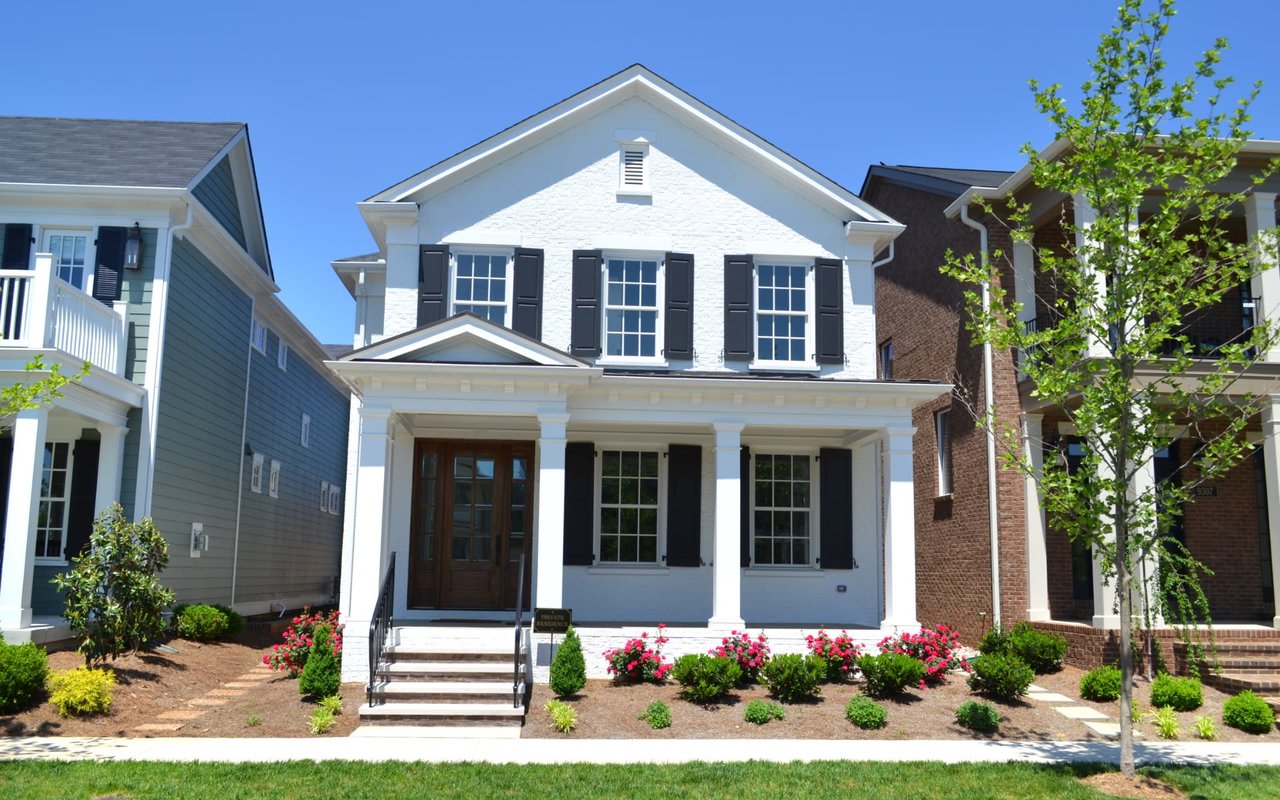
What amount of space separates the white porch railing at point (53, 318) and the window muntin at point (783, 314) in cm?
931

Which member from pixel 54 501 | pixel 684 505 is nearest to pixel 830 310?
pixel 684 505

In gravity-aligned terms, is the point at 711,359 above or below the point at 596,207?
below

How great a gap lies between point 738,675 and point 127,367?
9.93 m

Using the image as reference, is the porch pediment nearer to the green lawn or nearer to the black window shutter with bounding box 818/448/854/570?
the black window shutter with bounding box 818/448/854/570

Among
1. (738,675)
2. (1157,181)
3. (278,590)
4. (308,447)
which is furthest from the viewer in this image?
(308,447)

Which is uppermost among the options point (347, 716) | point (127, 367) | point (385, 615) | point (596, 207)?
point (596, 207)

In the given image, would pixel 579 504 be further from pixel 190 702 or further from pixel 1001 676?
pixel 1001 676

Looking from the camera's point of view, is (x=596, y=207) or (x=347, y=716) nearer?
(x=347, y=716)

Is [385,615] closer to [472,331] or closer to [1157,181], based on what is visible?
[472,331]

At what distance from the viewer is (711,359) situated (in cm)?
1583

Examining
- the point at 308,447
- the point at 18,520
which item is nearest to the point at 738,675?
the point at 18,520

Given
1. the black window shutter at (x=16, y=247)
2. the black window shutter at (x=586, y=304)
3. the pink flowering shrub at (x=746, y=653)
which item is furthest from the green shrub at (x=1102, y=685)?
the black window shutter at (x=16, y=247)

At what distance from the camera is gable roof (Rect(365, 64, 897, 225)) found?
52.4 ft

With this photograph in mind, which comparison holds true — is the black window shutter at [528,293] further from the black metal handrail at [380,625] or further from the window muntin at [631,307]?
the black metal handrail at [380,625]
